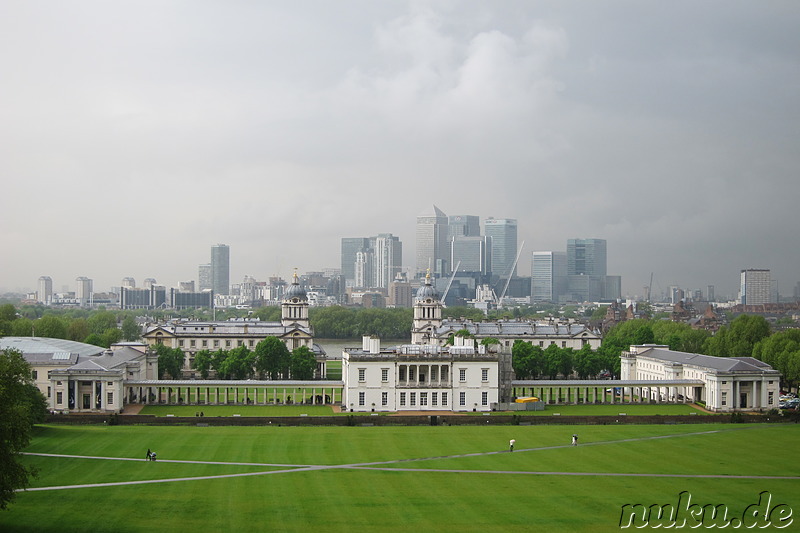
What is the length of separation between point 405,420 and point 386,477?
21.9m

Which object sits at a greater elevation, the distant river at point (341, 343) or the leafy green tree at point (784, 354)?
the leafy green tree at point (784, 354)

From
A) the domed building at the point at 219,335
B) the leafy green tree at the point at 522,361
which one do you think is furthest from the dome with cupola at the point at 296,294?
the leafy green tree at the point at 522,361

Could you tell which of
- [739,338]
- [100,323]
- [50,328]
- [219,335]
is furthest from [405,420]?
[100,323]

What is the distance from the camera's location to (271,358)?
99500 millimetres

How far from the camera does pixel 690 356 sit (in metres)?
92.9

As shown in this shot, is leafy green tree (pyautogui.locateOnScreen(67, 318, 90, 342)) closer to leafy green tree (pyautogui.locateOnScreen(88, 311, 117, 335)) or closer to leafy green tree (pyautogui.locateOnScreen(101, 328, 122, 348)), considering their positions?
leafy green tree (pyautogui.locateOnScreen(88, 311, 117, 335))

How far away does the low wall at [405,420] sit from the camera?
225ft

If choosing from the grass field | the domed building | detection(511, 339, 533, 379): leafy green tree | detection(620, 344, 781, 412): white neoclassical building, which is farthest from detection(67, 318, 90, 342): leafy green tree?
detection(620, 344, 781, 412): white neoclassical building

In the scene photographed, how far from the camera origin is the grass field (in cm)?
4006

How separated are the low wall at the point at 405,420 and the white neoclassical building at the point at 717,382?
871 cm

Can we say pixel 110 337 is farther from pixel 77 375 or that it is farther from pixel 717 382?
pixel 717 382

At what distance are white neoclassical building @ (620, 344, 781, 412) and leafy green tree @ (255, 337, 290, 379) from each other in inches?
1431

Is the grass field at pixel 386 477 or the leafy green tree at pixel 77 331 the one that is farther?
the leafy green tree at pixel 77 331

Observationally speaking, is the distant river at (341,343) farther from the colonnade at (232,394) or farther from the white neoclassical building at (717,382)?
the white neoclassical building at (717,382)
